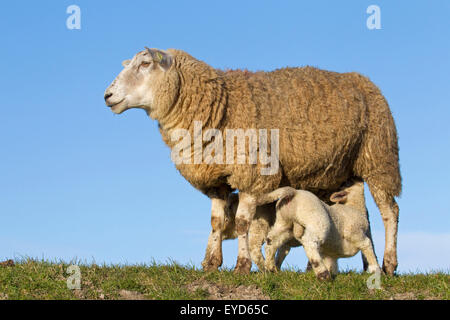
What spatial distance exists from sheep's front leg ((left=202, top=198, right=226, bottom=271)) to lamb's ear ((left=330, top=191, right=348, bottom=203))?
1.81m

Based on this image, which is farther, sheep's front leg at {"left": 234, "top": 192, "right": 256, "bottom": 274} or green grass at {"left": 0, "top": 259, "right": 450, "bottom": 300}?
sheep's front leg at {"left": 234, "top": 192, "right": 256, "bottom": 274}

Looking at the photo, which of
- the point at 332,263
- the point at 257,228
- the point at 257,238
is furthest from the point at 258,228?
the point at 332,263

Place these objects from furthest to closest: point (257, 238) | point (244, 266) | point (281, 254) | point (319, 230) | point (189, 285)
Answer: point (281, 254) < point (257, 238) < point (244, 266) < point (319, 230) < point (189, 285)

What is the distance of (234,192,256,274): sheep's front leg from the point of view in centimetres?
934

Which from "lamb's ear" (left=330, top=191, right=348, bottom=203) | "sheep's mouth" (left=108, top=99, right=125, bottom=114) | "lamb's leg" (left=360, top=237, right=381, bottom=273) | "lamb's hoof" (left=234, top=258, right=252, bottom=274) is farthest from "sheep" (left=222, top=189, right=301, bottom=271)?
"sheep's mouth" (left=108, top=99, right=125, bottom=114)

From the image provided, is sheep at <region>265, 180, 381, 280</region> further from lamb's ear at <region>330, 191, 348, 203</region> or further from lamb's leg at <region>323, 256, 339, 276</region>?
lamb's ear at <region>330, 191, 348, 203</region>

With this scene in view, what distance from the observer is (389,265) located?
10750mm

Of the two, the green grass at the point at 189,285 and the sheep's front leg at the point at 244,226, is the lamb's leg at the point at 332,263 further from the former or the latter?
the sheep's front leg at the point at 244,226

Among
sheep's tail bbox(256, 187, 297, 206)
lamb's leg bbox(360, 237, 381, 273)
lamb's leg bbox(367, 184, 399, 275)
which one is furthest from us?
lamb's leg bbox(367, 184, 399, 275)

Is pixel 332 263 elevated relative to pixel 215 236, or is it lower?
lower

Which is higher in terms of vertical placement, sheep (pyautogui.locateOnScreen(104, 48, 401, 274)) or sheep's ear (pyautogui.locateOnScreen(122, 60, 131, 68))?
sheep's ear (pyautogui.locateOnScreen(122, 60, 131, 68))

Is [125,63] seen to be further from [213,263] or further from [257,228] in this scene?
[213,263]

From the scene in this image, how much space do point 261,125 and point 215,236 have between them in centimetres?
196

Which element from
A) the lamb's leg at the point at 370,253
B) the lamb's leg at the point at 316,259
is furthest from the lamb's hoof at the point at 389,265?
the lamb's leg at the point at 316,259
